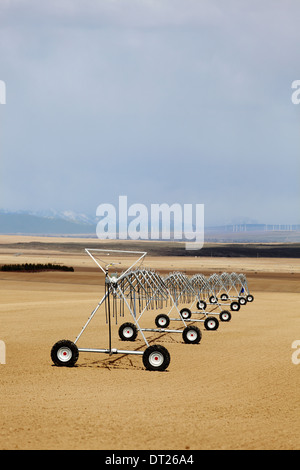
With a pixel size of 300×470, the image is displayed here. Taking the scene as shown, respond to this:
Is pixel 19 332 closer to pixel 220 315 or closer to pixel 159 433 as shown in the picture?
pixel 220 315

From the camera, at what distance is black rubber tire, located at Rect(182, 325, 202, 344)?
30266mm

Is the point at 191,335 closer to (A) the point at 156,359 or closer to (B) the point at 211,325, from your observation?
(B) the point at 211,325

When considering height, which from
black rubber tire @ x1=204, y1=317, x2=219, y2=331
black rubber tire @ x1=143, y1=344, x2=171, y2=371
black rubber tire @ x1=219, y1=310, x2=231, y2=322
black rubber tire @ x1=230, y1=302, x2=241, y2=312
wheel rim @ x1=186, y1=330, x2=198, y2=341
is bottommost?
black rubber tire @ x1=143, y1=344, x2=171, y2=371

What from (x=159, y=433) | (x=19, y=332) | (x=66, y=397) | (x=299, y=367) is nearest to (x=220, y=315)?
(x=19, y=332)

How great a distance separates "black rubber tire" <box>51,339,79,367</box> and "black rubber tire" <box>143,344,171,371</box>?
9.51ft

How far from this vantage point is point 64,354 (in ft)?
77.2

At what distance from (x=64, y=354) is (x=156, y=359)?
382 cm

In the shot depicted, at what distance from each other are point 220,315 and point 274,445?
28822 mm

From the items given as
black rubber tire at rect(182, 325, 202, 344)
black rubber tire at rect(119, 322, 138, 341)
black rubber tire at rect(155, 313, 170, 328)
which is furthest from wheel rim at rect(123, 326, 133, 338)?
black rubber tire at rect(155, 313, 170, 328)

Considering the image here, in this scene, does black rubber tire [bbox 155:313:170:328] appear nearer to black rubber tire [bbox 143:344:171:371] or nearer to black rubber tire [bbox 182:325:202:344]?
black rubber tire [bbox 182:325:202:344]

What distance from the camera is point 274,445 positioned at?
46.3 feet

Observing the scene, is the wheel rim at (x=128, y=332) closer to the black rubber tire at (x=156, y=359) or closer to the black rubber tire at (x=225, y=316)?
the black rubber tire at (x=156, y=359)

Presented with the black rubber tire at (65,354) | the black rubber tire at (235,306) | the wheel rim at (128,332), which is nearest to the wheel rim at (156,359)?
the black rubber tire at (65,354)

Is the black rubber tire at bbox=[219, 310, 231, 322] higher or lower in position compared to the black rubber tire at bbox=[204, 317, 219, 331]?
higher
